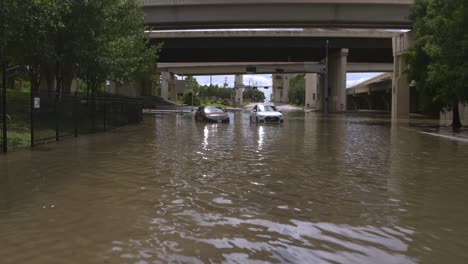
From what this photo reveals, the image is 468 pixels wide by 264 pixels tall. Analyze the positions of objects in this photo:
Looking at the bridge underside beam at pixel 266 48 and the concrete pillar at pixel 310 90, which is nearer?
the bridge underside beam at pixel 266 48

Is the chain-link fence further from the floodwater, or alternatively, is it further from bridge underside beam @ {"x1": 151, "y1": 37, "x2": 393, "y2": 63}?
bridge underside beam @ {"x1": 151, "y1": 37, "x2": 393, "y2": 63}

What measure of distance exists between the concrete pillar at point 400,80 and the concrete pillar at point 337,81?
60.0ft

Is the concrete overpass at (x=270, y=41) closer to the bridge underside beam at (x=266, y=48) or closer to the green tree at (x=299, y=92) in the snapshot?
the bridge underside beam at (x=266, y=48)

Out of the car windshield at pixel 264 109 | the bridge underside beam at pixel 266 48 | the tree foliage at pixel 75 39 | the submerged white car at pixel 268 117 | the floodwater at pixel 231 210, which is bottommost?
the floodwater at pixel 231 210

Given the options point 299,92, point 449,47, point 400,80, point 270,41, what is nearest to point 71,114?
point 449,47

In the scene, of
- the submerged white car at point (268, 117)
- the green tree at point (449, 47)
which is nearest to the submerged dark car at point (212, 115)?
the submerged white car at point (268, 117)

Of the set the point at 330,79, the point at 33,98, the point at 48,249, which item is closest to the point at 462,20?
the point at 33,98

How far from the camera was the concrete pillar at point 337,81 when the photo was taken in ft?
226

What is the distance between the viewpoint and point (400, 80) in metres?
49.2

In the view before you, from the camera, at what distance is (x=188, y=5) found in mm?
44000

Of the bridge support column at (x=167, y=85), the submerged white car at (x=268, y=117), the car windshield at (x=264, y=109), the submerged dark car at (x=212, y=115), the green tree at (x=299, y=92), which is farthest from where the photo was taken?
the green tree at (x=299, y=92)

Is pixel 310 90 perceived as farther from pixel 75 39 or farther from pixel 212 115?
pixel 75 39

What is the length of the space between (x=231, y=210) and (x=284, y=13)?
38.5 metres

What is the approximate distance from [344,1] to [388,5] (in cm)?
427
